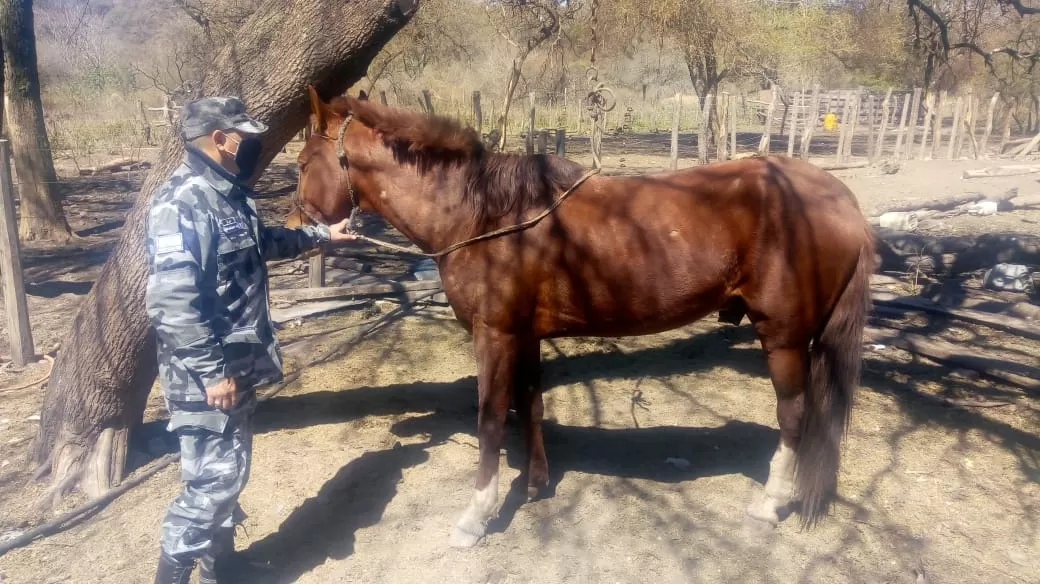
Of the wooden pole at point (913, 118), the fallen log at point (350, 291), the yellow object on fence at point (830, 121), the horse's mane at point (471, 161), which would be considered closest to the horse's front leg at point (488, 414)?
the horse's mane at point (471, 161)

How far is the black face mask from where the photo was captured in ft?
9.48

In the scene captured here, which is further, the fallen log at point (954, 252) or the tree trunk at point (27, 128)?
the tree trunk at point (27, 128)

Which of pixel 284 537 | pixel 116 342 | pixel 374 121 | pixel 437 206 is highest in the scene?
pixel 374 121

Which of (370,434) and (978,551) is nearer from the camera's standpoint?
(978,551)

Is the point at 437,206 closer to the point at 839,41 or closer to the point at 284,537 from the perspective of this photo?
the point at 284,537

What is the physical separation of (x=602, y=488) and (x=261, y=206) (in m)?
9.81

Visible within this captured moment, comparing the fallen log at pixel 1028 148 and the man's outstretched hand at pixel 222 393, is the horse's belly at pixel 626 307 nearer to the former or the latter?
the man's outstretched hand at pixel 222 393

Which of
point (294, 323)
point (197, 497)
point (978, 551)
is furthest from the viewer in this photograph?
point (294, 323)

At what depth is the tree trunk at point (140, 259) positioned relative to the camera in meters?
3.91

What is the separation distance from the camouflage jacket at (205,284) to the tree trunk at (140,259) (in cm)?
127

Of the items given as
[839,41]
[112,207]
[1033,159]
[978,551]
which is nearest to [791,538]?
[978,551]

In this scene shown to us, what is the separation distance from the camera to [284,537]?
363 centimetres

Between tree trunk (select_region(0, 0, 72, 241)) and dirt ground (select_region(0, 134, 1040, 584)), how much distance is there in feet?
14.1

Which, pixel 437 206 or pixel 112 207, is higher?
pixel 437 206
